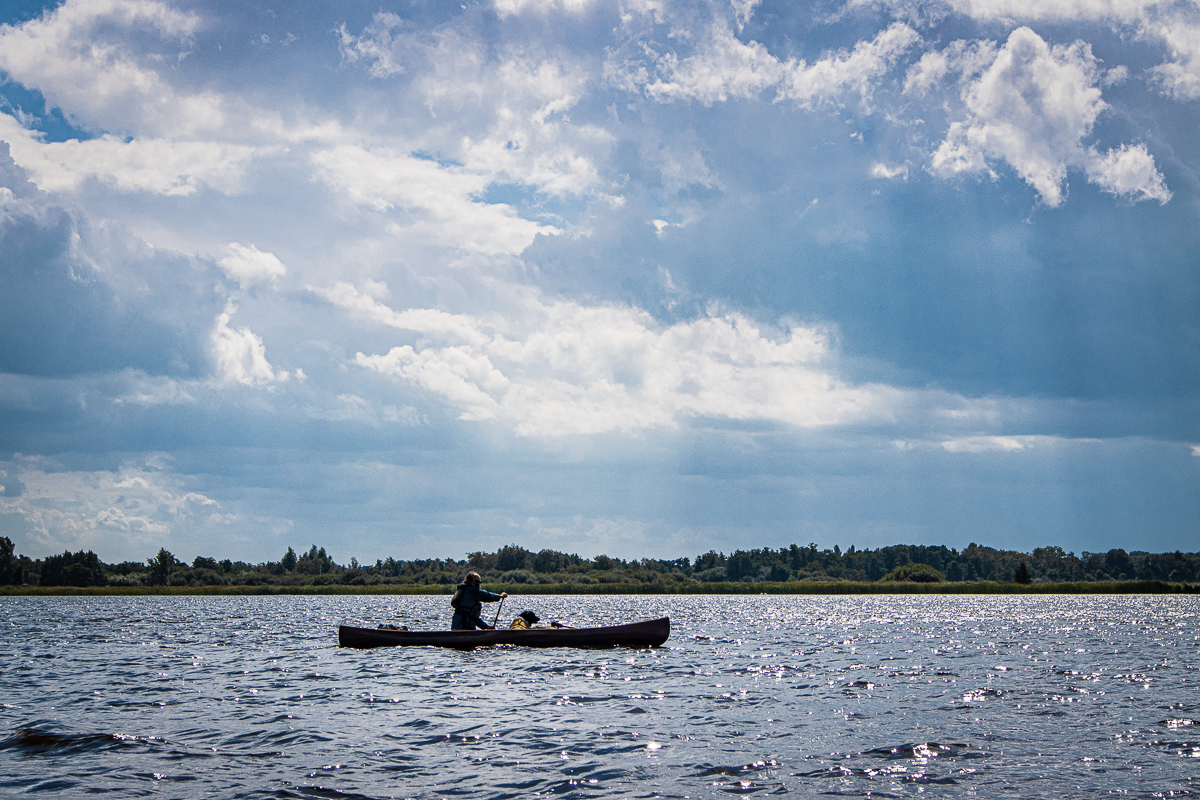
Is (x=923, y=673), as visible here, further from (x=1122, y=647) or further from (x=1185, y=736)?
(x=1122, y=647)

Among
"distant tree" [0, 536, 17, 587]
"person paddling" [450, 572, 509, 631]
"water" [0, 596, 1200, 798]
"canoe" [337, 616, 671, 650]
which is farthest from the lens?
"distant tree" [0, 536, 17, 587]

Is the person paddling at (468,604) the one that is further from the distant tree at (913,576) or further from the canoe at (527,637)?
the distant tree at (913,576)

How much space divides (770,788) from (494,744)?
544 cm

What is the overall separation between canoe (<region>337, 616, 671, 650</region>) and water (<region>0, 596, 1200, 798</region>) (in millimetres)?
589

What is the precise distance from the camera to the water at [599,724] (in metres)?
13.2

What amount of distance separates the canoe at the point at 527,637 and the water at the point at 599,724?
59 centimetres

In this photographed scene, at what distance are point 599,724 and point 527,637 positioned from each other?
14904 mm

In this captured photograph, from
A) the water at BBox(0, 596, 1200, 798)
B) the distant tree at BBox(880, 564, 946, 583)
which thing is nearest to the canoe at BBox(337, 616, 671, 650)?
the water at BBox(0, 596, 1200, 798)

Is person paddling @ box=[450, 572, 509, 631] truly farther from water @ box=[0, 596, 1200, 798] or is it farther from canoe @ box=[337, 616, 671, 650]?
water @ box=[0, 596, 1200, 798]

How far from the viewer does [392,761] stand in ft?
48.3

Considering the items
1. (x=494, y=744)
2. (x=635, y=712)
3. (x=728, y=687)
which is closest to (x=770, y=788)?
(x=494, y=744)

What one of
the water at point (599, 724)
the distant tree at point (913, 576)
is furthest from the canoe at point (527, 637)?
the distant tree at point (913, 576)

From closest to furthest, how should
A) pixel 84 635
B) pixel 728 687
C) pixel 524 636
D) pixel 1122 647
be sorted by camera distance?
1. pixel 728 687
2. pixel 524 636
3. pixel 1122 647
4. pixel 84 635

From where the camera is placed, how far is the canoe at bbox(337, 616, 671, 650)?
3198 centimetres
